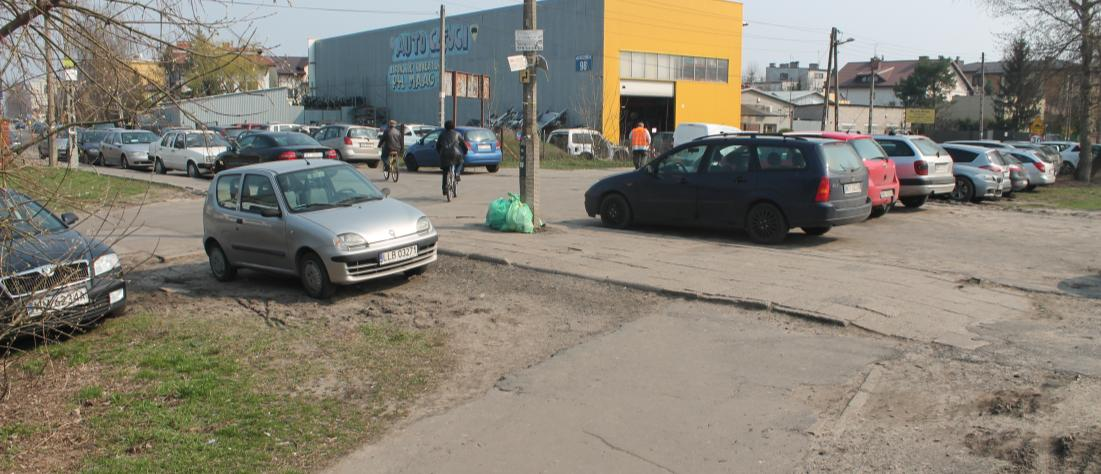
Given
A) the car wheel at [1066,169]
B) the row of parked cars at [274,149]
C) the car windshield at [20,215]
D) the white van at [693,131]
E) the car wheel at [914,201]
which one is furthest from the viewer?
the car wheel at [1066,169]

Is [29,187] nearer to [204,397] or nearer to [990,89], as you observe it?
[204,397]

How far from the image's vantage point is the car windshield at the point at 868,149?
578 inches

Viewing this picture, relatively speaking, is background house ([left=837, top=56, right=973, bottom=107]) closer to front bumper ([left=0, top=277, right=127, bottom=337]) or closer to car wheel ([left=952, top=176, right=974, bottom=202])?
car wheel ([left=952, top=176, right=974, bottom=202])

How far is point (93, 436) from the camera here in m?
5.69

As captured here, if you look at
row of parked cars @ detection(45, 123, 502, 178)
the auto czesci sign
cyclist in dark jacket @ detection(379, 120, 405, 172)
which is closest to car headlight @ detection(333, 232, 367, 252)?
cyclist in dark jacket @ detection(379, 120, 405, 172)

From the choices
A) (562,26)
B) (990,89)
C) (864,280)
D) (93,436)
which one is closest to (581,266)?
(864,280)

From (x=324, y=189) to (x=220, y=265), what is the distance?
193 centimetres

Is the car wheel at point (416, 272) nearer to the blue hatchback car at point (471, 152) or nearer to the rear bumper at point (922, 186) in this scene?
the rear bumper at point (922, 186)

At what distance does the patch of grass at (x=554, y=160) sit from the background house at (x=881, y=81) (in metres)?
60.5

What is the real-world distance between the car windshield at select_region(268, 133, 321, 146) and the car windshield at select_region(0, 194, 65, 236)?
19.1m

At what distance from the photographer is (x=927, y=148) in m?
17.7

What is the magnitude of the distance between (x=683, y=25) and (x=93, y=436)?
50680mm

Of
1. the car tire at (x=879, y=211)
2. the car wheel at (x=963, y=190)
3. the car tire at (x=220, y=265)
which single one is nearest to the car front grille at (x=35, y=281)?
the car tire at (x=220, y=265)

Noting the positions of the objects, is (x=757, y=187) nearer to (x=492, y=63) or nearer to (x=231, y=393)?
(x=231, y=393)
